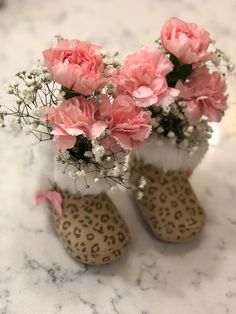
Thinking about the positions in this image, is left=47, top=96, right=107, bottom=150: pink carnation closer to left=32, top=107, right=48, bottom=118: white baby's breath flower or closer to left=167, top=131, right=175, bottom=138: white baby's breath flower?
left=32, top=107, right=48, bottom=118: white baby's breath flower

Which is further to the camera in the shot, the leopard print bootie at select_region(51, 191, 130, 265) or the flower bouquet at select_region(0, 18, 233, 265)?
the leopard print bootie at select_region(51, 191, 130, 265)

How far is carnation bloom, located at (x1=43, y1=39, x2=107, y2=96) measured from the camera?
725mm

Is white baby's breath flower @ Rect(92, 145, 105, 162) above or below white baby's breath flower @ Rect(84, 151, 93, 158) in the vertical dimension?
above

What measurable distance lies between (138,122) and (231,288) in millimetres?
358

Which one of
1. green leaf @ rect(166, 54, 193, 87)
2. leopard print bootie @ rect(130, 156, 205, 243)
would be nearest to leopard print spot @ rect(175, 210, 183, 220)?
leopard print bootie @ rect(130, 156, 205, 243)

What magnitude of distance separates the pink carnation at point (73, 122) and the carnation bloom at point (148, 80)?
70mm

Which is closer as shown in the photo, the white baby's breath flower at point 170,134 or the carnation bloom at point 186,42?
the carnation bloom at point 186,42

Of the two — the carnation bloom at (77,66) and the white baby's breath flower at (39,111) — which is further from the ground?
the carnation bloom at (77,66)

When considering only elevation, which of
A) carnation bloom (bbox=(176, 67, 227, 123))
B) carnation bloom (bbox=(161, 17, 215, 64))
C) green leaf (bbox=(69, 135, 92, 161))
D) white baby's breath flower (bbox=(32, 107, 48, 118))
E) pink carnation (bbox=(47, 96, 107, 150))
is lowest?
green leaf (bbox=(69, 135, 92, 161))

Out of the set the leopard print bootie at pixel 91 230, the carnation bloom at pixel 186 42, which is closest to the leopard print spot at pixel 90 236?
the leopard print bootie at pixel 91 230

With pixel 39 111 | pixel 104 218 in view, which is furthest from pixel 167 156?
pixel 39 111

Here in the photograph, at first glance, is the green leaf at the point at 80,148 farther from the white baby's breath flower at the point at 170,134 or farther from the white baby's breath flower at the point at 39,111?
the white baby's breath flower at the point at 170,134

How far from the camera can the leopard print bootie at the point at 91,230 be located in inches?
34.7

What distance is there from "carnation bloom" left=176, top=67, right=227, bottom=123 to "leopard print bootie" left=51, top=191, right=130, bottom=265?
0.22 m
